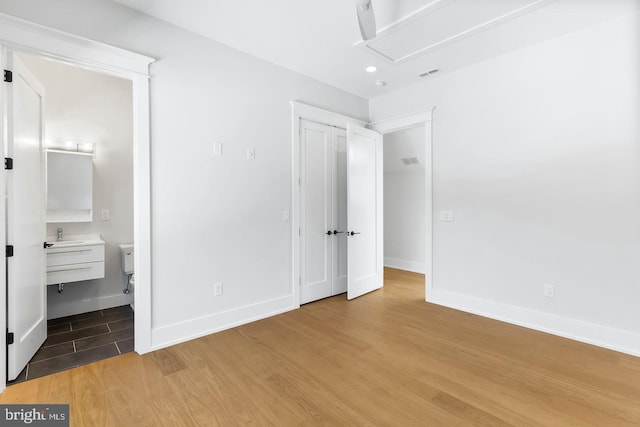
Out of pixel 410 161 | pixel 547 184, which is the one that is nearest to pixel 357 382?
pixel 547 184

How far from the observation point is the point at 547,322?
116 inches

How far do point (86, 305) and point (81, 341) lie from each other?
A: 927mm

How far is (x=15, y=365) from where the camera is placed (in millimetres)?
2080

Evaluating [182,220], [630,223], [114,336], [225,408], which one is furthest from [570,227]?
[114,336]

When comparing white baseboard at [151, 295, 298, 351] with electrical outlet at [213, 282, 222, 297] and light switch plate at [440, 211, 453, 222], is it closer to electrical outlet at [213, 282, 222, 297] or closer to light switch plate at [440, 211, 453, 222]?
electrical outlet at [213, 282, 222, 297]

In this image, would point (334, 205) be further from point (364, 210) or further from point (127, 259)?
point (127, 259)

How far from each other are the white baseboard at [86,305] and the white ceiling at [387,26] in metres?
3.17

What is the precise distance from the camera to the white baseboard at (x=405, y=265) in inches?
219

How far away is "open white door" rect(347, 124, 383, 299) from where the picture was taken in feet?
12.7

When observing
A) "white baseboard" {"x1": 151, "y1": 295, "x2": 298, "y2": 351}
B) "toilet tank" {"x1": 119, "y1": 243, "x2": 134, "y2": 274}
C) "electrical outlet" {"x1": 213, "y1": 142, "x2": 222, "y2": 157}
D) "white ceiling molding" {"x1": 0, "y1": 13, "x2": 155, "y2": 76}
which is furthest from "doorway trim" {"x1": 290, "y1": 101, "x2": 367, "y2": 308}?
"toilet tank" {"x1": 119, "y1": 243, "x2": 134, "y2": 274}

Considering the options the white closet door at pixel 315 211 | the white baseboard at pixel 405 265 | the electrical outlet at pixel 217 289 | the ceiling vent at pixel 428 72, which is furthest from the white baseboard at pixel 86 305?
the ceiling vent at pixel 428 72

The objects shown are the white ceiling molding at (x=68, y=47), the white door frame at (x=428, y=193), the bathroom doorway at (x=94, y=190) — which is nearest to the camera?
the white ceiling molding at (x=68, y=47)

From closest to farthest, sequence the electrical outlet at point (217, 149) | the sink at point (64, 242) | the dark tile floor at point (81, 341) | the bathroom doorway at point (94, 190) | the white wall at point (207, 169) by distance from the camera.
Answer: the dark tile floor at point (81, 341) < the white wall at point (207, 169) < the electrical outlet at point (217, 149) < the sink at point (64, 242) < the bathroom doorway at point (94, 190)

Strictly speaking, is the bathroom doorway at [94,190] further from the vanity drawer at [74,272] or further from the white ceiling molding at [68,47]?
the white ceiling molding at [68,47]
